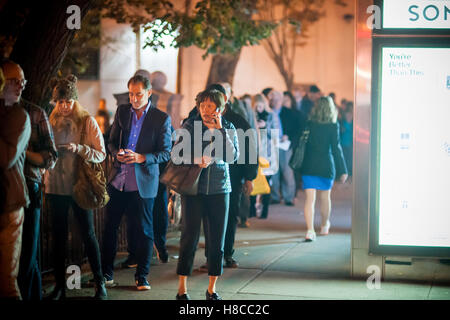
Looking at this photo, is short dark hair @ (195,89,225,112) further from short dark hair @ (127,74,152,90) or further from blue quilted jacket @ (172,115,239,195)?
short dark hair @ (127,74,152,90)

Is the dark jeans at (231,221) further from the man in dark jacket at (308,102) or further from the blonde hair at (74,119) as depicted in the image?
the man in dark jacket at (308,102)

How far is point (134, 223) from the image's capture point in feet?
24.8

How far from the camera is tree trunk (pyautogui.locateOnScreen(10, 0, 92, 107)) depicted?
7.08 metres

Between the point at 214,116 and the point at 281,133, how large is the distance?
726 cm

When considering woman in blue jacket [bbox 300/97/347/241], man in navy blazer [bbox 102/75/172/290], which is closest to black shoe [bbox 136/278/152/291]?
man in navy blazer [bbox 102/75/172/290]

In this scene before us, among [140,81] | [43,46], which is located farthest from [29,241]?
[140,81]

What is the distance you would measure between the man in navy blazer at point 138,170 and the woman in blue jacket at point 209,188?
685 mm

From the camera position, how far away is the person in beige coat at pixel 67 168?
22.5 feet

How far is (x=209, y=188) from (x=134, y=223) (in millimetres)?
1141

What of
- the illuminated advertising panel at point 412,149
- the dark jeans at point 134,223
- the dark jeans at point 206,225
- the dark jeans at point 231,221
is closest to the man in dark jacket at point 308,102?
the dark jeans at point 231,221

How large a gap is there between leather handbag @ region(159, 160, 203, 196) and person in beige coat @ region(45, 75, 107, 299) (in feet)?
2.20

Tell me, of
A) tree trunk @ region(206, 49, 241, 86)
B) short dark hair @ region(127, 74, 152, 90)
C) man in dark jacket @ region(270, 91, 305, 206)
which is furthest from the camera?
tree trunk @ region(206, 49, 241, 86)

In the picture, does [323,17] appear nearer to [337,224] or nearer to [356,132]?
[337,224]

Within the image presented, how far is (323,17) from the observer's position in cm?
3109
